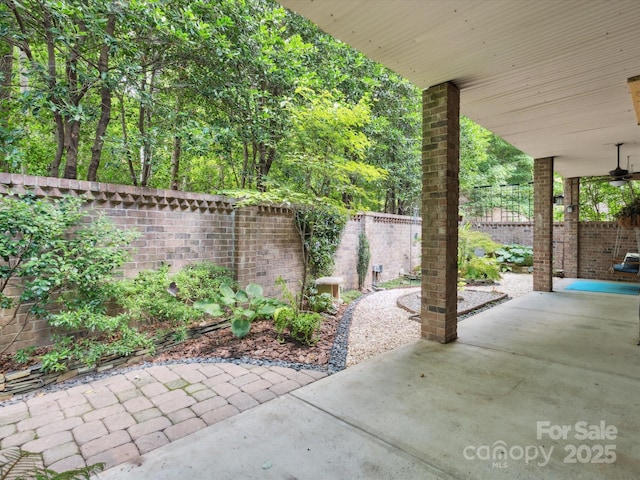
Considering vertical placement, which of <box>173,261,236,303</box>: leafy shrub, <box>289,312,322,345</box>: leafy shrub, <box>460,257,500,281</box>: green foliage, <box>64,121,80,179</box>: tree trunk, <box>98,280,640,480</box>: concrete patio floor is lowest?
<box>98,280,640,480</box>: concrete patio floor

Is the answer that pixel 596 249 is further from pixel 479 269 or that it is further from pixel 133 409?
pixel 133 409

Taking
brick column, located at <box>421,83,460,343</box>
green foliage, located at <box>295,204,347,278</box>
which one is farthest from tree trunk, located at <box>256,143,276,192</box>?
brick column, located at <box>421,83,460,343</box>

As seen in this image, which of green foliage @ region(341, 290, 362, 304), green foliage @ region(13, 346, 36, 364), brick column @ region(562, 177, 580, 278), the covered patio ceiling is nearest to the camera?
the covered patio ceiling

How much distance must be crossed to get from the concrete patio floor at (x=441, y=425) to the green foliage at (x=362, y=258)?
3.99m

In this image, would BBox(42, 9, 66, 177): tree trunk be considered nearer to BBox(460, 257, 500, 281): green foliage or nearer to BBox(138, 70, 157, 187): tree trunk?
BBox(138, 70, 157, 187): tree trunk

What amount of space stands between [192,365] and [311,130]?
3320 mm

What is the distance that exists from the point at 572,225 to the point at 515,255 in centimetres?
194

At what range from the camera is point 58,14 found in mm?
3076

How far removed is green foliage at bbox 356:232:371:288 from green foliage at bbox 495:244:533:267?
17.5 ft

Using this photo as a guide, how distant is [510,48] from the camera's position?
115 inches

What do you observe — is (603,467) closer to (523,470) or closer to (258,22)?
(523,470)

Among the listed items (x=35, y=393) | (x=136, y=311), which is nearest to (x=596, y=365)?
(x=136, y=311)

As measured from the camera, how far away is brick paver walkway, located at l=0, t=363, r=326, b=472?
201 centimetres

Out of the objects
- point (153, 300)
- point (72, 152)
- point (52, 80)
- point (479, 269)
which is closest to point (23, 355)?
point (153, 300)
